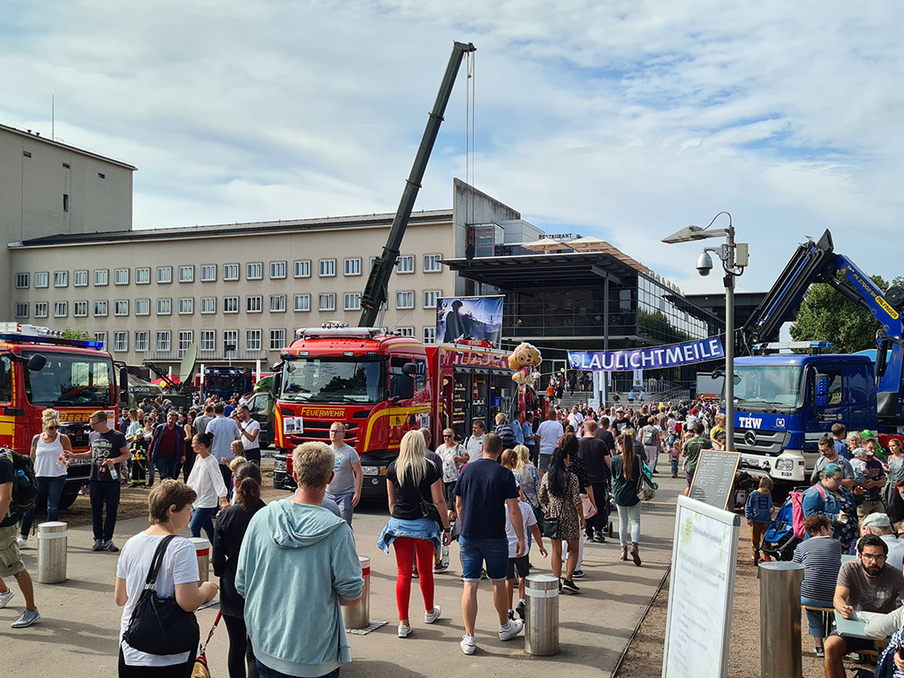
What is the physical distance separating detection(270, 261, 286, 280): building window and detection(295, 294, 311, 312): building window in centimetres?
222

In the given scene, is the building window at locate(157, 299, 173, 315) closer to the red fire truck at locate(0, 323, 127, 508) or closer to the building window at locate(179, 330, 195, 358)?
the building window at locate(179, 330, 195, 358)

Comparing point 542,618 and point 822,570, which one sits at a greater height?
point 822,570

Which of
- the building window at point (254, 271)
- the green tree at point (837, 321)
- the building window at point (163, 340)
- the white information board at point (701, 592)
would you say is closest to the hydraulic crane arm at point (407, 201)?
the white information board at point (701, 592)

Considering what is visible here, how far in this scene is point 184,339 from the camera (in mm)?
68062

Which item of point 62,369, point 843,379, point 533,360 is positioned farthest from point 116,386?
point 843,379

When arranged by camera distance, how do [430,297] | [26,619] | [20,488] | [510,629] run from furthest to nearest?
1. [430,297]
2. [20,488]
3. [26,619]
4. [510,629]

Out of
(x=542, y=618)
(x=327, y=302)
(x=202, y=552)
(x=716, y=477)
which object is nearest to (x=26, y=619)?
(x=202, y=552)

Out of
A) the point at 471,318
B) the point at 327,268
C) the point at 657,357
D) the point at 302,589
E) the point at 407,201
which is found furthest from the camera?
the point at 327,268

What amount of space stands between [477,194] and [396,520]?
193 ft

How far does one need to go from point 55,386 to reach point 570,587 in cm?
1000

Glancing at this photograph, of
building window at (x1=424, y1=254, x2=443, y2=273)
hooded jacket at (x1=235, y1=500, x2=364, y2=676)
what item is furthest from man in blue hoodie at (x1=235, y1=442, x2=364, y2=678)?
building window at (x1=424, y1=254, x2=443, y2=273)

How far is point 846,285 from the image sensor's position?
61.9 feet

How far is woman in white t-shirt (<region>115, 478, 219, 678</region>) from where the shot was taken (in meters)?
4.34

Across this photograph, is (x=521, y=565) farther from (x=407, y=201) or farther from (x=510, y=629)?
(x=407, y=201)
